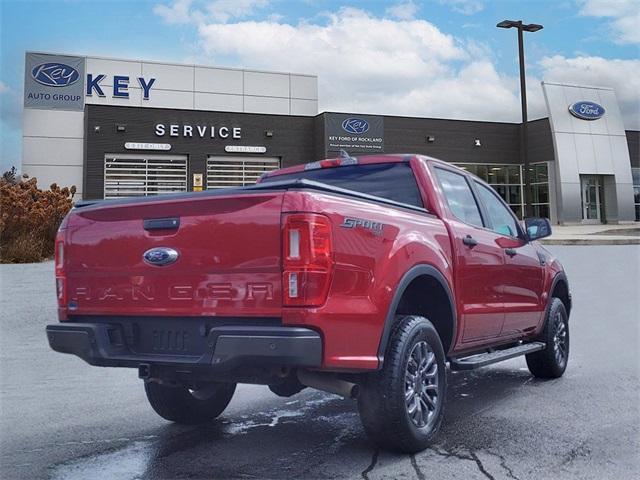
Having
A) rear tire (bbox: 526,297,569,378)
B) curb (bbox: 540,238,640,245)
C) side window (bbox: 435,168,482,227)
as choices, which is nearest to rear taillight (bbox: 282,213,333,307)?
side window (bbox: 435,168,482,227)

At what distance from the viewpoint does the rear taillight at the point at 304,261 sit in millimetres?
3365

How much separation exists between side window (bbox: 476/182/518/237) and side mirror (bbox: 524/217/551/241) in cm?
13

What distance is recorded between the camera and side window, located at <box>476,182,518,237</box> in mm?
5800

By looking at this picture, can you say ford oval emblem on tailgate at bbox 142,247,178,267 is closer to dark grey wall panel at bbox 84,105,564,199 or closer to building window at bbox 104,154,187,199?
building window at bbox 104,154,187,199

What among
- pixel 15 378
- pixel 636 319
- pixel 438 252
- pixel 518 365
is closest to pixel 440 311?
pixel 438 252

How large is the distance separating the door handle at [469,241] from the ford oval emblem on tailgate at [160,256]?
88.6 inches

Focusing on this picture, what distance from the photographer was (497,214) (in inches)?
237

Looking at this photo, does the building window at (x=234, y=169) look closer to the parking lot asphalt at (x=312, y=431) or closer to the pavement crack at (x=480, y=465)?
the parking lot asphalt at (x=312, y=431)

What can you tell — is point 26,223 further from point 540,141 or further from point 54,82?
point 540,141

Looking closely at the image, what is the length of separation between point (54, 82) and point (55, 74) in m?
0.55

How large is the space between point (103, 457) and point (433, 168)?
3186 mm

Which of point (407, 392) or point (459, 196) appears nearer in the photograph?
point (407, 392)

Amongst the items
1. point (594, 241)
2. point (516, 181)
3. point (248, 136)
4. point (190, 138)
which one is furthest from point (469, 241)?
point (516, 181)

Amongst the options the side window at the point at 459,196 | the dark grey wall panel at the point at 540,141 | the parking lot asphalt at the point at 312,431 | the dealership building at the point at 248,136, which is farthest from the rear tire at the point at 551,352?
the dark grey wall panel at the point at 540,141
